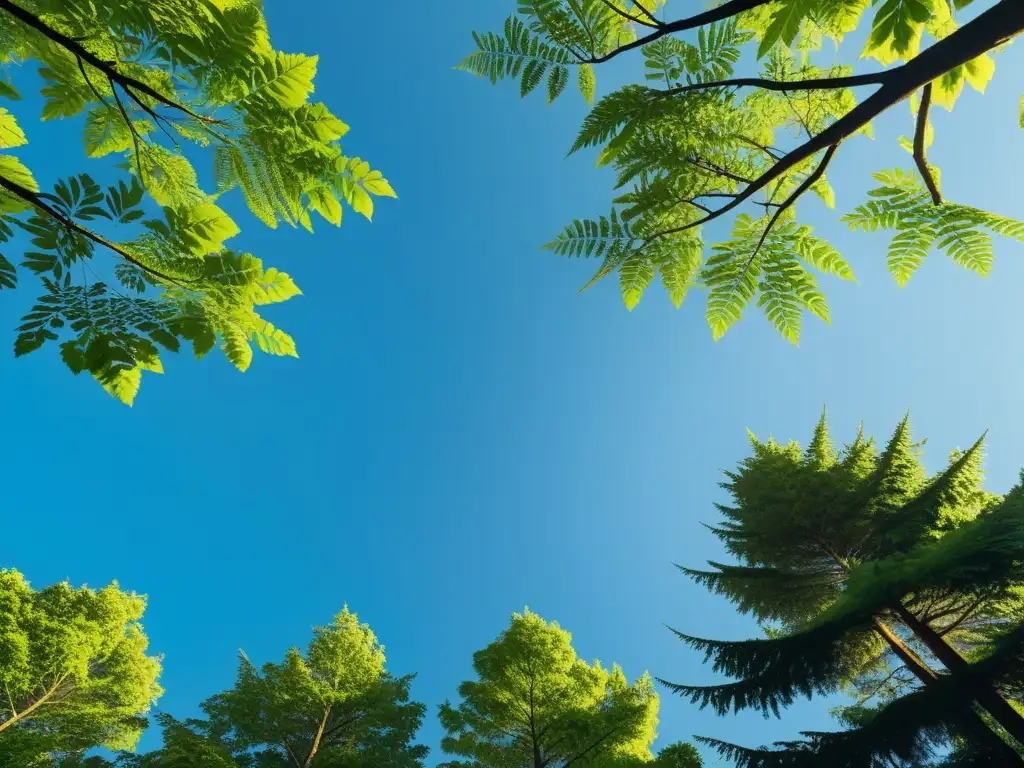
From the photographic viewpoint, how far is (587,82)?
1.91 meters

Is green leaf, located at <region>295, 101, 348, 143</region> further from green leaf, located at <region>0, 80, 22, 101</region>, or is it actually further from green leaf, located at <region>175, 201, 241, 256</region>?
green leaf, located at <region>0, 80, 22, 101</region>

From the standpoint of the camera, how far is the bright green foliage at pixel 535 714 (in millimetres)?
9523

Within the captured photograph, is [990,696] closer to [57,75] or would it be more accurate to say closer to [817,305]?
[817,305]

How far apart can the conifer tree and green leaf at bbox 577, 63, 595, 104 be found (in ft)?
20.3

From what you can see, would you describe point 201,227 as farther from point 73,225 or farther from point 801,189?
point 801,189

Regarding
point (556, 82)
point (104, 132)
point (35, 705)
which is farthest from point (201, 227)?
point (35, 705)

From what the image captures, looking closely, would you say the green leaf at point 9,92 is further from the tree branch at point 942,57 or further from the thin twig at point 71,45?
the tree branch at point 942,57

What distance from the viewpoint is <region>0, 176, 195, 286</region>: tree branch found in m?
1.12

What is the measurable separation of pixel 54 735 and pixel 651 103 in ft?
56.3

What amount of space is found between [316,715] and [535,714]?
5440mm

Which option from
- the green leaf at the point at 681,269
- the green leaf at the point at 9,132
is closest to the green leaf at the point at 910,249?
the green leaf at the point at 681,269

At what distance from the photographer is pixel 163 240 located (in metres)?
1.31

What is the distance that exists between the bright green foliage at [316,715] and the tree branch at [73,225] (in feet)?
39.2

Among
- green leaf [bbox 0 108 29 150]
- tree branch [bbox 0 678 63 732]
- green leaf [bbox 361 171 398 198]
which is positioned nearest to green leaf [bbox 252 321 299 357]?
green leaf [bbox 361 171 398 198]
